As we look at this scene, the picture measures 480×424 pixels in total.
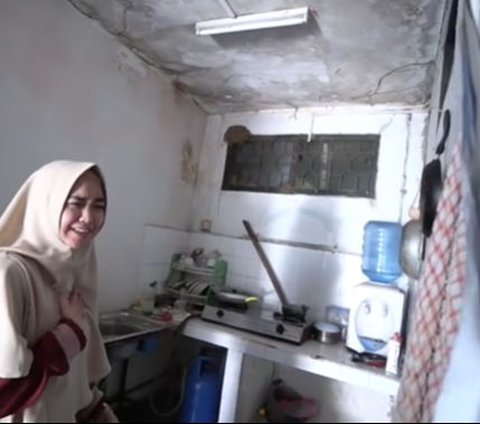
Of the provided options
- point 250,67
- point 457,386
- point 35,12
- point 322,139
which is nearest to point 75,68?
point 35,12

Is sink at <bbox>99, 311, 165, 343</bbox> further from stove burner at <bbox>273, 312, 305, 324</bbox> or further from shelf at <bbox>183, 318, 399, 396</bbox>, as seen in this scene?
stove burner at <bbox>273, 312, 305, 324</bbox>

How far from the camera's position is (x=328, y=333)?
1888 millimetres

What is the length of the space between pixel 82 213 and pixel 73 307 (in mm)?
313

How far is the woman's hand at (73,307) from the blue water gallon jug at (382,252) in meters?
1.53

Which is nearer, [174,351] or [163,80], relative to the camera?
[163,80]

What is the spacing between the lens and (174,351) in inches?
99.7

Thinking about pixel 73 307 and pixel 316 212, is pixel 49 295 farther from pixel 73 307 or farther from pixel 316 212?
pixel 316 212

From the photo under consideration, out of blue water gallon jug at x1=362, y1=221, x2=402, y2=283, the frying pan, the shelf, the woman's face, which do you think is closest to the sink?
the shelf

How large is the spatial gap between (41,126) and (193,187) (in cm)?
127

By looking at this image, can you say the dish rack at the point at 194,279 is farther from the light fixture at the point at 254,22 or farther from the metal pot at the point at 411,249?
the light fixture at the point at 254,22

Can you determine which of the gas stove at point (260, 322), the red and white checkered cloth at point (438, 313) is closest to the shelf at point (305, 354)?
the gas stove at point (260, 322)

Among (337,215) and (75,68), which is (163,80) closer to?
→ (75,68)

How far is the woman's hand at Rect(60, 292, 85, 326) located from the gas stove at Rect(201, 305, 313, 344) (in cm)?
93

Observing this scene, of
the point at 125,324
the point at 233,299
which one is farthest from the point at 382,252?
the point at 125,324
